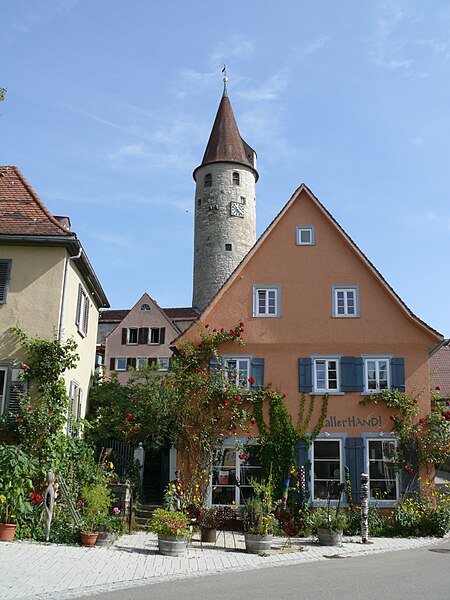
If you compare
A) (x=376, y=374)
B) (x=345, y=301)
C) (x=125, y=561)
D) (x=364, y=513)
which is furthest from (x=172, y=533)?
(x=345, y=301)

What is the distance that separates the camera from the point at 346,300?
71.1 ft

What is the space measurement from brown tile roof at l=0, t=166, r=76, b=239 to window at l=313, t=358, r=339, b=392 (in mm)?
8312

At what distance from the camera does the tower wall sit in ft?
177

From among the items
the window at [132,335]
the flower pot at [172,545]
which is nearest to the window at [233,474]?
the flower pot at [172,545]

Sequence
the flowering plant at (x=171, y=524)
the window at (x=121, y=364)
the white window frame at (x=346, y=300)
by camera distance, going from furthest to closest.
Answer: the window at (x=121, y=364), the white window frame at (x=346, y=300), the flowering plant at (x=171, y=524)

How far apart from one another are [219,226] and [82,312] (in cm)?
3537

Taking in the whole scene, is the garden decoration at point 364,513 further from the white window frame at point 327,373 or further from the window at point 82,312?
the window at point 82,312

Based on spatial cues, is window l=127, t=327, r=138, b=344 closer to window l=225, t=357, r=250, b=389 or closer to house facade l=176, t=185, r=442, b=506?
house facade l=176, t=185, r=442, b=506

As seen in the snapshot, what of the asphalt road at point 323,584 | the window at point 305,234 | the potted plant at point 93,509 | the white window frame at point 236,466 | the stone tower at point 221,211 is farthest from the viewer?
the stone tower at point 221,211

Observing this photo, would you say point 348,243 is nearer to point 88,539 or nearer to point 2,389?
point 2,389

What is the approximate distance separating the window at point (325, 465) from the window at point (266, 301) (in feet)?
13.7

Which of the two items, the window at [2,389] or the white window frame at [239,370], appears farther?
the white window frame at [239,370]

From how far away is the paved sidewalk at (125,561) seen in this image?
413 inches

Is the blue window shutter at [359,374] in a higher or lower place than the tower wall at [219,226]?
lower
